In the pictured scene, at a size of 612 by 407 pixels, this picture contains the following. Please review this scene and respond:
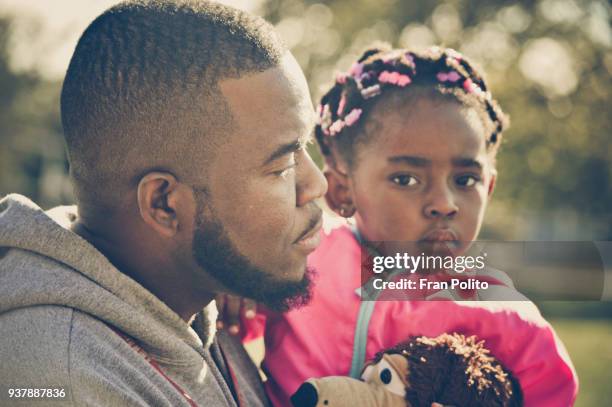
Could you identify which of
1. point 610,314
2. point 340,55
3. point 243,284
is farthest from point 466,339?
point 340,55

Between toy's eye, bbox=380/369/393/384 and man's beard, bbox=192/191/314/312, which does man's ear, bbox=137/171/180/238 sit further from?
toy's eye, bbox=380/369/393/384

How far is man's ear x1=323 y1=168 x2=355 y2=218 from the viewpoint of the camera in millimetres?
3211

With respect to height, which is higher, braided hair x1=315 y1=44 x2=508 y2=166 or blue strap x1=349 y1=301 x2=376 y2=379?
braided hair x1=315 y1=44 x2=508 y2=166

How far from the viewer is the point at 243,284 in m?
2.36

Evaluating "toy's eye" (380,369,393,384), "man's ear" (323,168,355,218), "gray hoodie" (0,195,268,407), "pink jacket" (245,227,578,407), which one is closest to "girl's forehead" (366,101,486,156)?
"man's ear" (323,168,355,218)

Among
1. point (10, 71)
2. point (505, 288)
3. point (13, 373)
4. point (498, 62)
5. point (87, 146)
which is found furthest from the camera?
point (10, 71)

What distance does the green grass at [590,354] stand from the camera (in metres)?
6.65

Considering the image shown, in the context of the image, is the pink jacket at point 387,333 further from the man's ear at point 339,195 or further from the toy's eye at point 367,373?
the man's ear at point 339,195

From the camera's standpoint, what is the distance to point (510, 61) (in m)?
20.6

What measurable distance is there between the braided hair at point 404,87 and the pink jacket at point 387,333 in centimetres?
64

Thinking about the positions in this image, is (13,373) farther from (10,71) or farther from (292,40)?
(10,71)

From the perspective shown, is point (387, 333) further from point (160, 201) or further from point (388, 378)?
point (160, 201)

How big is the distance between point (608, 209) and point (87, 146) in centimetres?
2140

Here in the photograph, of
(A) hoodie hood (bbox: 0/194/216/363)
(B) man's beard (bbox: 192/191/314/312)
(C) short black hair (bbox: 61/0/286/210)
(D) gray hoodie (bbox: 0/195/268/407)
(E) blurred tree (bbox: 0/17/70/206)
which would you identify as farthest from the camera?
(E) blurred tree (bbox: 0/17/70/206)
